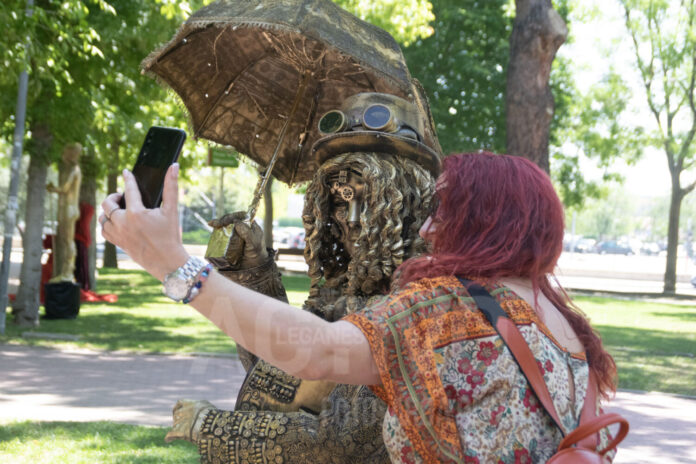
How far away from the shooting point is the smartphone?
1609 millimetres

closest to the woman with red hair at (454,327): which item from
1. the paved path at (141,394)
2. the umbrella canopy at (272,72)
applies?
the umbrella canopy at (272,72)

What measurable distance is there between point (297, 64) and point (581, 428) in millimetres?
2112

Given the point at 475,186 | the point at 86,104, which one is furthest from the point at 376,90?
the point at 86,104

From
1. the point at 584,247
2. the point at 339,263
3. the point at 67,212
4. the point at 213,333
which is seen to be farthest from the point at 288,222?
the point at 339,263

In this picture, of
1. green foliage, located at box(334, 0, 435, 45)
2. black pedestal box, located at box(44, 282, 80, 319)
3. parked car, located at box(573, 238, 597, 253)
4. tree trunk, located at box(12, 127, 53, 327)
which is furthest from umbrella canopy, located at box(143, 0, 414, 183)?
parked car, located at box(573, 238, 597, 253)

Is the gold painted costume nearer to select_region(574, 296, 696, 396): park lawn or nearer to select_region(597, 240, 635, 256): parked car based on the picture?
select_region(574, 296, 696, 396): park lawn

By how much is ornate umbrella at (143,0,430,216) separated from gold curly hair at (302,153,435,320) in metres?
0.27

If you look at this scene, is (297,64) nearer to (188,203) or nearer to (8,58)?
(8,58)

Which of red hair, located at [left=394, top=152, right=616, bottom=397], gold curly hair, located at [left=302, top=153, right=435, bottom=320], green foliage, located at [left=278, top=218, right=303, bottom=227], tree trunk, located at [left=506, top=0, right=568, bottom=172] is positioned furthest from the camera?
green foliage, located at [left=278, top=218, right=303, bottom=227]

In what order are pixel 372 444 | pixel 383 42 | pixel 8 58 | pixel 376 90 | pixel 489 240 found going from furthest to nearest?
pixel 8 58, pixel 376 90, pixel 383 42, pixel 372 444, pixel 489 240

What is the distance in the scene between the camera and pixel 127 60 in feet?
37.7

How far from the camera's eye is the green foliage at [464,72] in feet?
78.2

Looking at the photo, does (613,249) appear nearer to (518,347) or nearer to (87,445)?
(87,445)

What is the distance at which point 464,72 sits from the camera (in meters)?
23.7
